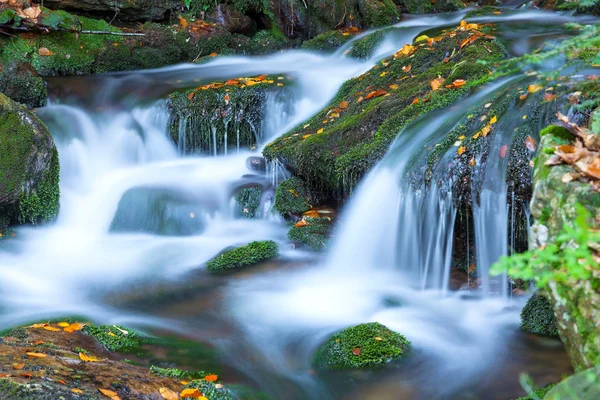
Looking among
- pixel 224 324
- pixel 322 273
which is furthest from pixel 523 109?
pixel 224 324

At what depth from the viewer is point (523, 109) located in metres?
5.31

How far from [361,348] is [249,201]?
3.35m

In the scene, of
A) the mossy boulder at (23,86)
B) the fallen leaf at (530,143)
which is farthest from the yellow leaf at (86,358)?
the mossy boulder at (23,86)

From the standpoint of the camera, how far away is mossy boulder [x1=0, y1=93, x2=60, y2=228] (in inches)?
261

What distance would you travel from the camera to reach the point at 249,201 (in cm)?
719

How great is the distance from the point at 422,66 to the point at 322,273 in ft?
10.7

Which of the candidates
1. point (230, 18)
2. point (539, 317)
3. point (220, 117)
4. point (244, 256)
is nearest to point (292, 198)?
point (244, 256)

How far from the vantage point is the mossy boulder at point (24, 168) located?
6.63 m

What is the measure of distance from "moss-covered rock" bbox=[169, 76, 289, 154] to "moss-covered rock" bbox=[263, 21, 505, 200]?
1.14 meters

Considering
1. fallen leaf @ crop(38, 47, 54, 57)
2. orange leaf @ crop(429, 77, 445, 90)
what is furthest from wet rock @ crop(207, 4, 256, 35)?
orange leaf @ crop(429, 77, 445, 90)

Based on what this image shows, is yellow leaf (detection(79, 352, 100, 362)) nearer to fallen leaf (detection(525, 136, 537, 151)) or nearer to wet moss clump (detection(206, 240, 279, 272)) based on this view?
wet moss clump (detection(206, 240, 279, 272))

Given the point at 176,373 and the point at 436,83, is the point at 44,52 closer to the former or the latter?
the point at 436,83

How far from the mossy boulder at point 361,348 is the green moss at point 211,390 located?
30.0 inches

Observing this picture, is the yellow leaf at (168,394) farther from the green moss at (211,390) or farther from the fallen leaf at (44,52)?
the fallen leaf at (44,52)
